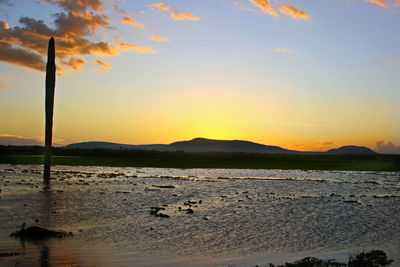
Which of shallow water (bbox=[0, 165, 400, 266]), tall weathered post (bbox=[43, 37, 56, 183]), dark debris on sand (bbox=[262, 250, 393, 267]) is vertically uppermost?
tall weathered post (bbox=[43, 37, 56, 183])

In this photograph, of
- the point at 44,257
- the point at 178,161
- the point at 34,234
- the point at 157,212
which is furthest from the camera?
the point at 178,161

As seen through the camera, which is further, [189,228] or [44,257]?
[189,228]

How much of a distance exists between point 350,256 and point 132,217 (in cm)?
1200

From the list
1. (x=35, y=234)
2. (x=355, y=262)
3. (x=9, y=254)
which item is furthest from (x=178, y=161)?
(x=355, y=262)

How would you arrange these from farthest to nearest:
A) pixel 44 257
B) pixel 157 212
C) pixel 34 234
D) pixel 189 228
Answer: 1. pixel 157 212
2. pixel 189 228
3. pixel 34 234
4. pixel 44 257

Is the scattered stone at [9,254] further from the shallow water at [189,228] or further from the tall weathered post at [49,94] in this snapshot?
the tall weathered post at [49,94]

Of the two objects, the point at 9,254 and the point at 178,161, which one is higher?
the point at 178,161

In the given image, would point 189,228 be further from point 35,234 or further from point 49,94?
point 49,94

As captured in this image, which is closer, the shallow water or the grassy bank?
the shallow water

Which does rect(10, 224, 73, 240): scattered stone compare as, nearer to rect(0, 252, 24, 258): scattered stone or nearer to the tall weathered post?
rect(0, 252, 24, 258): scattered stone

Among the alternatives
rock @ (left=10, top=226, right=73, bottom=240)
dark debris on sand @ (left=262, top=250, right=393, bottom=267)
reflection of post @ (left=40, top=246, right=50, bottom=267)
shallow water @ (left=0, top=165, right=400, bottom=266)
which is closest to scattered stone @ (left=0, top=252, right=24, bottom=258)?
shallow water @ (left=0, top=165, right=400, bottom=266)

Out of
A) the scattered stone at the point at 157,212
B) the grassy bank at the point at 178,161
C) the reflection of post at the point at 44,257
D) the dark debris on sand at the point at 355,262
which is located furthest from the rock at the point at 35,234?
the grassy bank at the point at 178,161

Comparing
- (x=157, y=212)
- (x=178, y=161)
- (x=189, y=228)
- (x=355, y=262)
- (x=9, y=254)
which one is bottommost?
(x=189, y=228)

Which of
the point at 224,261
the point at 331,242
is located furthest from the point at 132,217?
the point at 331,242
